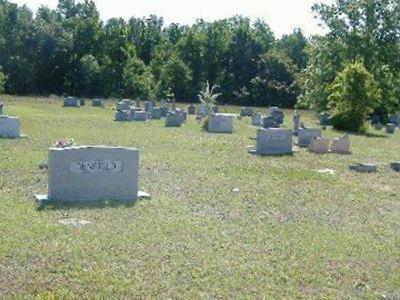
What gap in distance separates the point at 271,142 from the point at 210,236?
10.5m

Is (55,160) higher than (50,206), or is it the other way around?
(55,160)

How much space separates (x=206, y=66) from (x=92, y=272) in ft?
197

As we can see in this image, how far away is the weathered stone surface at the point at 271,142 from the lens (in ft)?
62.4

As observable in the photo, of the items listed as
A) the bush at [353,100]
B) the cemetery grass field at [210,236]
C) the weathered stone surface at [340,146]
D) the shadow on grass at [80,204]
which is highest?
the bush at [353,100]

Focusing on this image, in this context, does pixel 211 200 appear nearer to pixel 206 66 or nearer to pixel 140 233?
pixel 140 233

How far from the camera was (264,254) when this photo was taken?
26.8ft

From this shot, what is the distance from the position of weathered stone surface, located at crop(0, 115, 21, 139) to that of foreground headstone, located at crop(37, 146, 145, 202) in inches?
394

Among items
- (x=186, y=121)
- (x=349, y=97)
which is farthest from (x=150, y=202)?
(x=349, y=97)

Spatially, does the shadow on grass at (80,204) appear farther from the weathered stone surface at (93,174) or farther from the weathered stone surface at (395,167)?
the weathered stone surface at (395,167)

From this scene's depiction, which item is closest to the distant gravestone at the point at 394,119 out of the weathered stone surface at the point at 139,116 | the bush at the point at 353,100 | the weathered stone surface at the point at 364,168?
the bush at the point at 353,100

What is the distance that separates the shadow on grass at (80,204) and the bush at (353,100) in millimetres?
21632

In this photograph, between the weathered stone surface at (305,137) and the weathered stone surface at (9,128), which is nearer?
the weathered stone surface at (9,128)

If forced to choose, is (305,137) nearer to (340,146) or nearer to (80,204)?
(340,146)

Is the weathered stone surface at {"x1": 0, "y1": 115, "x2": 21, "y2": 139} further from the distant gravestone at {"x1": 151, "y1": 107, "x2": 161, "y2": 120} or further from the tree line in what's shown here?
the tree line
